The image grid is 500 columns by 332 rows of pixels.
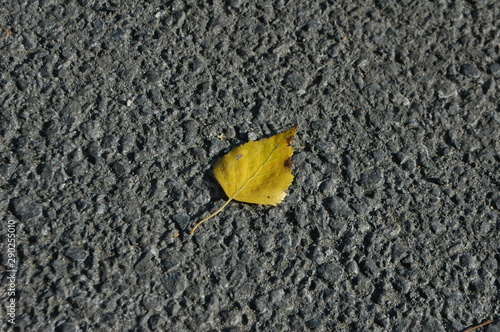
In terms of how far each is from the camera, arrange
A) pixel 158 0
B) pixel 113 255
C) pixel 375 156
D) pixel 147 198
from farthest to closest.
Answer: pixel 158 0 < pixel 375 156 < pixel 147 198 < pixel 113 255

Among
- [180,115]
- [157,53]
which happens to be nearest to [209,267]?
[180,115]

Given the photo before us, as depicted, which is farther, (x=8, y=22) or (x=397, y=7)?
(x=397, y=7)

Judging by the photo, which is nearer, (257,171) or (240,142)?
(257,171)

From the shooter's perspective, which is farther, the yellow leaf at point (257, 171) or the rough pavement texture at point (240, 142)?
the yellow leaf at point (257, 171)

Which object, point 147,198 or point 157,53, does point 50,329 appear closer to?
point 147,198

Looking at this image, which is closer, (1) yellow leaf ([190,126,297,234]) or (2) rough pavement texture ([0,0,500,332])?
(2) rough pavement texture ([0,0,500,332])
